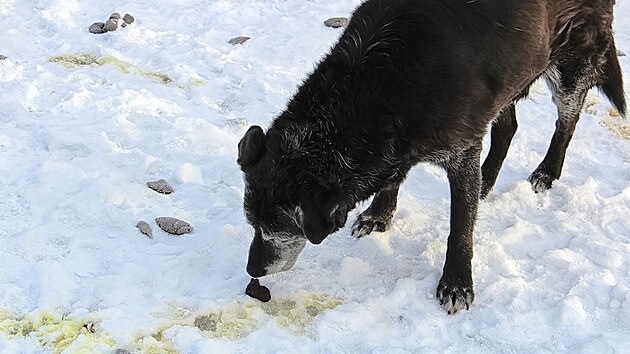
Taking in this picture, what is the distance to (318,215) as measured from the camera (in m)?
3.33

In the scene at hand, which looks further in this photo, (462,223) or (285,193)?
(462,223)

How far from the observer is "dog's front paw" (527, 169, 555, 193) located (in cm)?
482

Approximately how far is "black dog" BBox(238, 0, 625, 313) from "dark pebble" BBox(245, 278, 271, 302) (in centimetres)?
14

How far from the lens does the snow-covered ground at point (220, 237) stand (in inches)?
142

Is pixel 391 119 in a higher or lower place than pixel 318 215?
higher

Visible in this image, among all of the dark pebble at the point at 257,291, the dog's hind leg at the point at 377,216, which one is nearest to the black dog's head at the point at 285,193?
the dark pebble at the point at 257,291

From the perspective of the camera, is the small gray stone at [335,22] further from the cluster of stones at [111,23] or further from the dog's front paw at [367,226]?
the dog's front paw at [367,226]

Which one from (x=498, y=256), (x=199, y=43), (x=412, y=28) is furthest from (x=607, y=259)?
(x=199, y=43)

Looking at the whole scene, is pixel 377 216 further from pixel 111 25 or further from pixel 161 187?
pixel 111 25

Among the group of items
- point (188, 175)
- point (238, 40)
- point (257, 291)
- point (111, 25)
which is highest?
point (257, 291)

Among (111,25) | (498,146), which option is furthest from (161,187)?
(111,25)

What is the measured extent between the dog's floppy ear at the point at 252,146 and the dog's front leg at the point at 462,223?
3.44ft

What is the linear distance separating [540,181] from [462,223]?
44.2 inches

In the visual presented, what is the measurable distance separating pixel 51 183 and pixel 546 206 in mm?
3160
